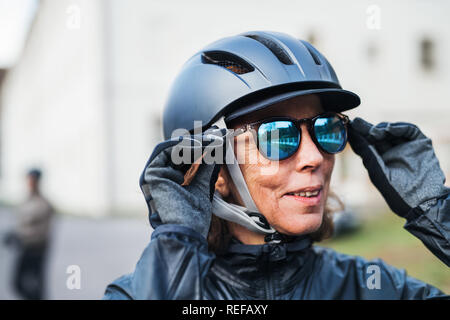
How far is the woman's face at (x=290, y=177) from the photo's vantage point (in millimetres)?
1646

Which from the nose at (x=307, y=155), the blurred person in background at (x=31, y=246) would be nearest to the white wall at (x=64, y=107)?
the blurred person in background at (x=31, y=246)

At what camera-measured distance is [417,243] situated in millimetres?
9281

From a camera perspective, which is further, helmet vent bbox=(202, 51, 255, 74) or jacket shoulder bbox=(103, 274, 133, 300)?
helmet vent bbox=(202, 51, 255, 74)

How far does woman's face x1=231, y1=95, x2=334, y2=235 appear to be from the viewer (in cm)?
165

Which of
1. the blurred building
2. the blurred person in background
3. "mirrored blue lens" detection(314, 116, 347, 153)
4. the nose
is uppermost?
the blurred building

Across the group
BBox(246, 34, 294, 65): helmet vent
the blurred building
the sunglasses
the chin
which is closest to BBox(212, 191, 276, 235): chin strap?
the chin

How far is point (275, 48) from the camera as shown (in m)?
1.92

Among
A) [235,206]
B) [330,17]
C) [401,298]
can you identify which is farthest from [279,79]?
[330,17]

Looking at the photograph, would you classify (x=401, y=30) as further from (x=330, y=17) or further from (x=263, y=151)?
(x=263, y=151)

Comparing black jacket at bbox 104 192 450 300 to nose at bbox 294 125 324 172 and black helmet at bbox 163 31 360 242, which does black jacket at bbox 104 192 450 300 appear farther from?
nose at bbox 294 125 324 172

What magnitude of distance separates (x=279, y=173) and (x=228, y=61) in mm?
590

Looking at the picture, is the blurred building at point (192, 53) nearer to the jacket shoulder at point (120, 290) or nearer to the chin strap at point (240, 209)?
the chin strap at point (240, 209)
